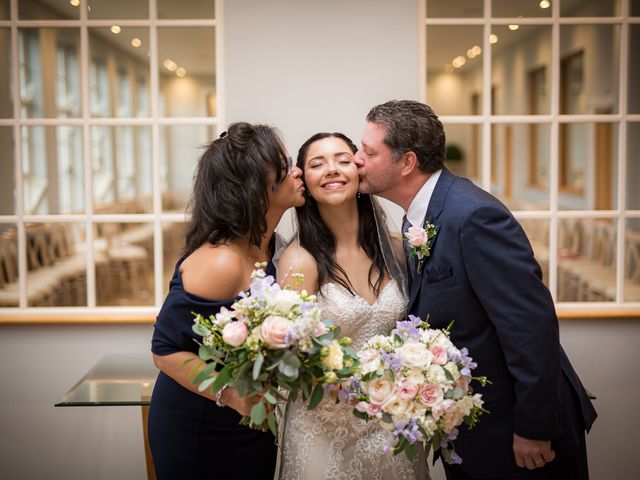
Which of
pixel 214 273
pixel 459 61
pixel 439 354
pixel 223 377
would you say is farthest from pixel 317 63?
pixel 459 61

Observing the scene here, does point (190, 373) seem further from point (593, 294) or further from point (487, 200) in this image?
point (593, 294)

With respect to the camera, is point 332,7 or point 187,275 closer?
point 187,275

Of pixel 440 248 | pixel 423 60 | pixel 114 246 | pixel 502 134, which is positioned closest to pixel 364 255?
pixel 440 248

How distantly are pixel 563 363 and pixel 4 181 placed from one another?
391 centimetres

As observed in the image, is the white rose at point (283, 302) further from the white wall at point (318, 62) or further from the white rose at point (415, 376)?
the white wall at point (318, 62)

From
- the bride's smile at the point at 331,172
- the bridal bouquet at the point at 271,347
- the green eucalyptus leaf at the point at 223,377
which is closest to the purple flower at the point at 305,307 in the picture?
the bridal bouquet at the point at 271,347

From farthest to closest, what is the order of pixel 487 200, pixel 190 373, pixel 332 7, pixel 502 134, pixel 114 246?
pixel 502 134
pixel 114 246
pixel 332 7
pixel 487 200
pixel 190 373

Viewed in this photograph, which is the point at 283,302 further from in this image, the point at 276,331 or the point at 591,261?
the point at 591,261

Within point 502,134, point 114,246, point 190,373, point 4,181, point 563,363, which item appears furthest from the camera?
point 502,134

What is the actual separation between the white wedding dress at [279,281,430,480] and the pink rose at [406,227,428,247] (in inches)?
13.5

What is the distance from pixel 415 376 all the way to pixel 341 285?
23.3 inches

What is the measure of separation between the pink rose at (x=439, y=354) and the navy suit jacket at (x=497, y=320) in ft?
0.79

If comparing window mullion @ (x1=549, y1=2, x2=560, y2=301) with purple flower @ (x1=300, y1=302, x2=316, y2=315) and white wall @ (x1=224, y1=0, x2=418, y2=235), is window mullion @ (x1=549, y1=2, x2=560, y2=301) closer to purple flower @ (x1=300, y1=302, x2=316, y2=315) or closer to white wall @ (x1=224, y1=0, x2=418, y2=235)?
white wall @ (x1=224, y1=0, x2=418, y2=235)

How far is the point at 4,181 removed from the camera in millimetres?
4668
